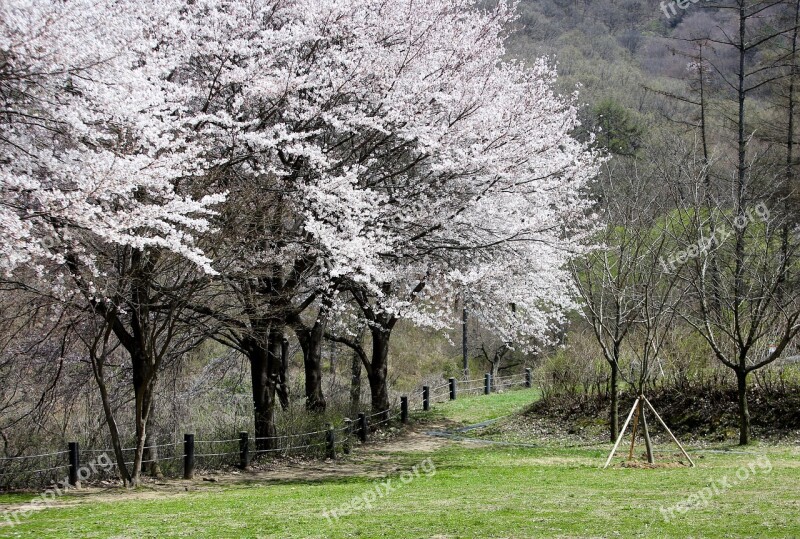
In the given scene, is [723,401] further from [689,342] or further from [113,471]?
[113,471]

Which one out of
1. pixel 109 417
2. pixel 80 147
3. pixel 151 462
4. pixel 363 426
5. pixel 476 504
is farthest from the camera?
pixel 363 426

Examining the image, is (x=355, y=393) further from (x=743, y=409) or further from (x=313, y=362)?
(x=743, y=409)

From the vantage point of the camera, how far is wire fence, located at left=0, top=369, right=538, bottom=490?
11398mm

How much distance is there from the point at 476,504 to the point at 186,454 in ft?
18.2

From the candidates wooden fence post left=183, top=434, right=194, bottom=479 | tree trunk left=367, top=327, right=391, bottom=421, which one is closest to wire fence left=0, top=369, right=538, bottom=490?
wooden fence post left=183, top=434, right=194, bottom=479

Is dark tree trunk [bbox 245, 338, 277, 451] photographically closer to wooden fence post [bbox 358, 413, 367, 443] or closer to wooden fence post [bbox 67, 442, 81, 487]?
wooden fence post [bbox 358, 413, 367, 443]

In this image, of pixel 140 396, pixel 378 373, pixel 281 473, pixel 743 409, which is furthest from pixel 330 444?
pixel 743 409

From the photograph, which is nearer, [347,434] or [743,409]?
[743,409]

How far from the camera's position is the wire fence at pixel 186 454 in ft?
37.4

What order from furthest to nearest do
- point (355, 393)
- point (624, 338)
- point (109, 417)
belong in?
point (355, 393), point (624, 338), point (109, 417)

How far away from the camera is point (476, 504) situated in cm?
870

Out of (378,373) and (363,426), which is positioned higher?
(378,373)

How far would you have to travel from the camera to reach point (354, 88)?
13.9m

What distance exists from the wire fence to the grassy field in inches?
38.2
